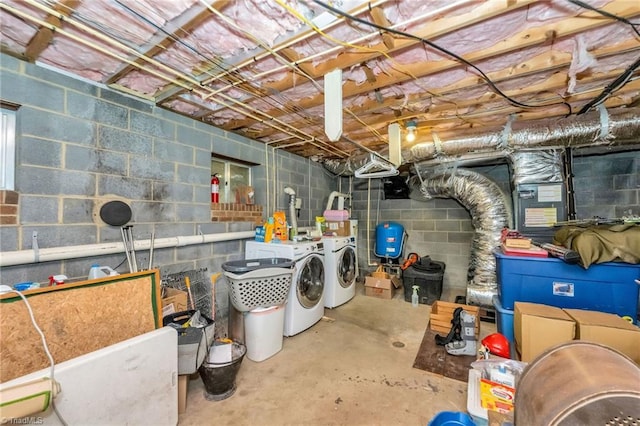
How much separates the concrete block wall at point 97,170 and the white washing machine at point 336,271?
4.08 ft

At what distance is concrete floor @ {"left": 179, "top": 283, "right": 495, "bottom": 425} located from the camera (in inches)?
61.2

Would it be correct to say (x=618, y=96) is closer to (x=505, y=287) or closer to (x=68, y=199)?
(x=505, y=287)

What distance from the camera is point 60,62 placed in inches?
62.9

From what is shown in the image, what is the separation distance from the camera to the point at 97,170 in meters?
1.85

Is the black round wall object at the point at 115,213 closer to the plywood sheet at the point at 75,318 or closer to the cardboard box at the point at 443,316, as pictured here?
the plywood sheet at the point at 75,318

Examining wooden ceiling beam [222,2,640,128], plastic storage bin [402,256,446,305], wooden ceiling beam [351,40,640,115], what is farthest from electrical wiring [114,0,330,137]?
plastic storage bin [402,256,446,305]

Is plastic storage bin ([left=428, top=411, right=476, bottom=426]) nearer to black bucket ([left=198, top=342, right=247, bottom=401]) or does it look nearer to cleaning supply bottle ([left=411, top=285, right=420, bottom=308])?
black bucket ([left=198, top=342, right=247, bottom=401])

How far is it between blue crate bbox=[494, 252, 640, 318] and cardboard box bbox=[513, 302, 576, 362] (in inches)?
10.9

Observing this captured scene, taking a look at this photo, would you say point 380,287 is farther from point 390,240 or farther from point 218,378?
point 218,378

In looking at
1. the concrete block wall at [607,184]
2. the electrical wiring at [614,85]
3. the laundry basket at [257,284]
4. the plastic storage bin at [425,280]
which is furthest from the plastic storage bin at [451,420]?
the concrete block wall at [607,184]

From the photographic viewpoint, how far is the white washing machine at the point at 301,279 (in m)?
2.52

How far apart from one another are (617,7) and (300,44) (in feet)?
4.89

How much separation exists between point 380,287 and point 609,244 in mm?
2430

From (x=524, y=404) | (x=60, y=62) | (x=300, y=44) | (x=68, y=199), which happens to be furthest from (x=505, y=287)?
(x=60, y=62)
